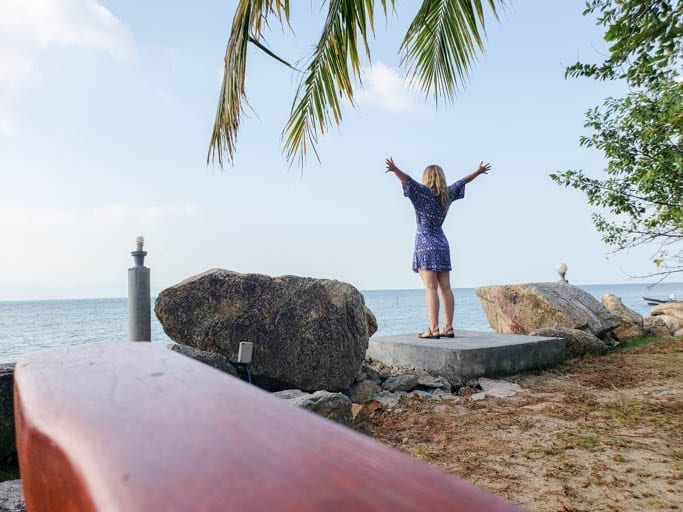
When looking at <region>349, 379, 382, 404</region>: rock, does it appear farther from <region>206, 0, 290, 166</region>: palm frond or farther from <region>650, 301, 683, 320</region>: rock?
<region>650, 301, 683, 320</region>: rock

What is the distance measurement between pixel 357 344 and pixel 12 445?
2662 millimetres

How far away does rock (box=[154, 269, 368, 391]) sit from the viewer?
171 inches

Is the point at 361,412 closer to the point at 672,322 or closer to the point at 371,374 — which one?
the point at 371,374

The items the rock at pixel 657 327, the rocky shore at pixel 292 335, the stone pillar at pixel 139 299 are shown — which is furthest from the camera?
the rock at pixel 657 327

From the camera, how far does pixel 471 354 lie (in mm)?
5273

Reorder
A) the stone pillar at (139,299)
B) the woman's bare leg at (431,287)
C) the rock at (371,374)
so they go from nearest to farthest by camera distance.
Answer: the rock at (371,374), the stone pillar at (139,299), the woman's bare leg at (431,287)

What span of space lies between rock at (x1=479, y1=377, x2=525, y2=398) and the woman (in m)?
1.23

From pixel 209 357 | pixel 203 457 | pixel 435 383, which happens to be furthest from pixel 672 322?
pixel 203 457

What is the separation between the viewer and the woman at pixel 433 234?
623 cm

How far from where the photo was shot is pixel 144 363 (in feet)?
2.74

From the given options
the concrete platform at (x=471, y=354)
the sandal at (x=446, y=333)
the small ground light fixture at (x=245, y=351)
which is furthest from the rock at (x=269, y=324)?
the sandal at (x=446, y=333)

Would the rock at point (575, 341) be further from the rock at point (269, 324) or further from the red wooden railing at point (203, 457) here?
the red wooden railing at point (203, 457)

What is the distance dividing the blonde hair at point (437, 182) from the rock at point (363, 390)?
253 centimetres

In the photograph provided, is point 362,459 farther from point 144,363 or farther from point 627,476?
point 627,476
